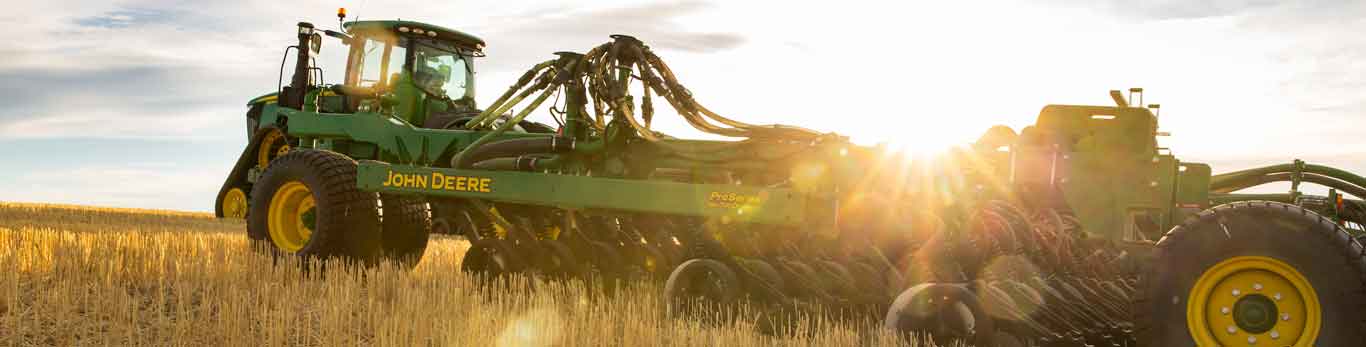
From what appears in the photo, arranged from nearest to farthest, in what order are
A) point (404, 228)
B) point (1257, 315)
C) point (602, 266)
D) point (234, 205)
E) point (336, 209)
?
1. point (1257, 315)
2. point (602, 266)
3. point (336, 209)
4. point (404, 228)
5. point (234, 205)

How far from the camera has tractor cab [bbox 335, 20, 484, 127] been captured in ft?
45.1

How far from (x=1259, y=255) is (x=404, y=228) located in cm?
656

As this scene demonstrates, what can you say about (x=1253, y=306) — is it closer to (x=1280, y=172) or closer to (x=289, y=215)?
(x=1280, y=172)

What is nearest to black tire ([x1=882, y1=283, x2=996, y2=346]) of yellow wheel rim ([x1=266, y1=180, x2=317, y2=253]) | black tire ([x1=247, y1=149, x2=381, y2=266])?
black tire ([x1=247, y1=149, x2=381, y2=266])

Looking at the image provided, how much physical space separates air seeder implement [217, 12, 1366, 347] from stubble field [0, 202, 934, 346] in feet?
1.00

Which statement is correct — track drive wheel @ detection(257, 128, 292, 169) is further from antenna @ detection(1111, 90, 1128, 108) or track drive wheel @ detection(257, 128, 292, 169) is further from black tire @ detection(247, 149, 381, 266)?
antenna @ detection(1111, 90, 1128, 108)

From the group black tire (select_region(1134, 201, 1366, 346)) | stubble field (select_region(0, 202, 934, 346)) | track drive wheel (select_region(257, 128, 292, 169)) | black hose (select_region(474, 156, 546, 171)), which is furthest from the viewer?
track drive wheel (select_region(257, 128, 292, 169))

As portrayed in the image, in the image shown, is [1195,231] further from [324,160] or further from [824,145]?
[324,160]

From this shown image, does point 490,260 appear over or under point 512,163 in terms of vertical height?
under

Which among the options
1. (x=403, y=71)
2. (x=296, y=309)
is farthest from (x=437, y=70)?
(x=296, y=309)

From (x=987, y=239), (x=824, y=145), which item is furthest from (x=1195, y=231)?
(x=824, y=145)

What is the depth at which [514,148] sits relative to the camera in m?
8.51

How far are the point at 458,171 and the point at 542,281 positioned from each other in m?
1.22

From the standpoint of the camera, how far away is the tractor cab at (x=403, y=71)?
13758 mm
